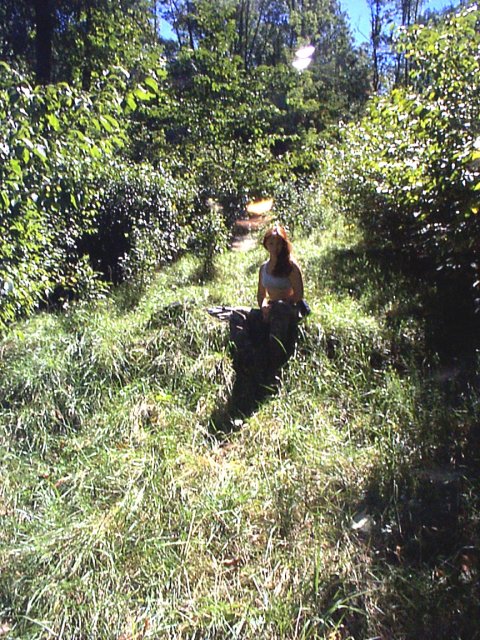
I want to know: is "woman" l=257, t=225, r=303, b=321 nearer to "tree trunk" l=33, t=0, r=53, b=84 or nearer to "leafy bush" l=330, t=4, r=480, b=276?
"leafy bush" l=330, t=4, r=480, b=276

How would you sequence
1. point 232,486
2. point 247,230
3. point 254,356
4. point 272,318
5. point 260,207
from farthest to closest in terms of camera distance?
point 260,207 < point 247,230 < point 254,356 < point 272,318 < point 232,486

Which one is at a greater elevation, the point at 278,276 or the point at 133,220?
the point at 133,220

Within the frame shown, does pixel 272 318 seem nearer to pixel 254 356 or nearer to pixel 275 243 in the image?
pixel 254 356

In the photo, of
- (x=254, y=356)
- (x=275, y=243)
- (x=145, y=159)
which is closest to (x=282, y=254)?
(x=275, y=243)

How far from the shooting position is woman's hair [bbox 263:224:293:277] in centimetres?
394

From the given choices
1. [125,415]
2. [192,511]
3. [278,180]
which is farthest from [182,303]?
[278,180]

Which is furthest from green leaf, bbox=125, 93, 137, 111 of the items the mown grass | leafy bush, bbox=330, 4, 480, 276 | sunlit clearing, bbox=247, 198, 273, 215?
sunlit clearing, bbox=247, 198, 273, 215

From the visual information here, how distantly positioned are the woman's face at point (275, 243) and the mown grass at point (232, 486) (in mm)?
673

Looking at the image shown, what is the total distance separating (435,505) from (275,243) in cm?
225

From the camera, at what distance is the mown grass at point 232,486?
7.00 ft

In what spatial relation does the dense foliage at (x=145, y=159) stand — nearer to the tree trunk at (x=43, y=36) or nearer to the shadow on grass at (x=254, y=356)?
the tree trunk at (x=43, y=36)

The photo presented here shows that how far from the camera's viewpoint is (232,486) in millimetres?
2814

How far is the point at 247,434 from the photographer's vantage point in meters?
3.32

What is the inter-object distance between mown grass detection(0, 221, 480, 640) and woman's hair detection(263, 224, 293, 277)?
495 mm
